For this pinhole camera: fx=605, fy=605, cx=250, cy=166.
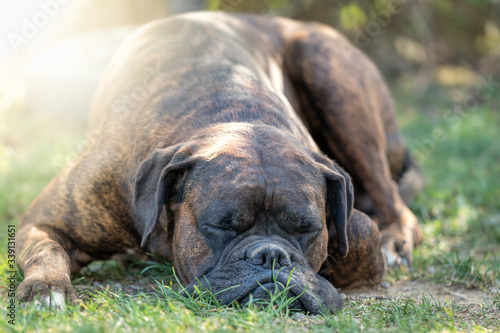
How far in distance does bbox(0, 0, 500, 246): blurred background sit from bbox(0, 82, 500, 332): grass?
0.07 feet

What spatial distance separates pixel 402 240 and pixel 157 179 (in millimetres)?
2247

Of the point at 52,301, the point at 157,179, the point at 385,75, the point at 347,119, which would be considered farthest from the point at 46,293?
the point at 385,75

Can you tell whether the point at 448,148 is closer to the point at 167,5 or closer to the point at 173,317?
the point at 167,5

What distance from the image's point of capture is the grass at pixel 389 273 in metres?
2.56

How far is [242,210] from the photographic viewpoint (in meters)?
2.82

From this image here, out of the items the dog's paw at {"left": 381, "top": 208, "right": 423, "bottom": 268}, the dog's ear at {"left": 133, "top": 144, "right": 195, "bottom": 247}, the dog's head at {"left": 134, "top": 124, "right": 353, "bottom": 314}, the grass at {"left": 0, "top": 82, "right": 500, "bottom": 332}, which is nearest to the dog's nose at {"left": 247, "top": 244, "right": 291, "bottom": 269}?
the dog's head at {"left": 134, "top": 124, "right": 353, "bottom": 314}

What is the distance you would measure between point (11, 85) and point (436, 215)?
5235 mm

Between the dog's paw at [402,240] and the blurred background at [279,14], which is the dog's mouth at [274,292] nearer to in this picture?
the dog's paw at [402,240]

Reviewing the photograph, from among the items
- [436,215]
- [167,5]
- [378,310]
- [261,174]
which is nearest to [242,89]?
[261,174]

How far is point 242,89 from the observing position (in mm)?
3668

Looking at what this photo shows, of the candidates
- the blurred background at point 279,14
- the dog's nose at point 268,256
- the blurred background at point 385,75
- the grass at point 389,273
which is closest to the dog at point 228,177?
the dog's nose at point 268,256

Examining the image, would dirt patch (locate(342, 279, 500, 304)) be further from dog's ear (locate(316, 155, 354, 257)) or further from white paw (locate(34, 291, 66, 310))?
white paw (locate(34, 291, 66, 310))

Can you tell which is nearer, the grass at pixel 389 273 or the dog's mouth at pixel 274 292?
the grass at pixel 389 273

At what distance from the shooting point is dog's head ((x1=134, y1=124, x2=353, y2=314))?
2.75 metres
